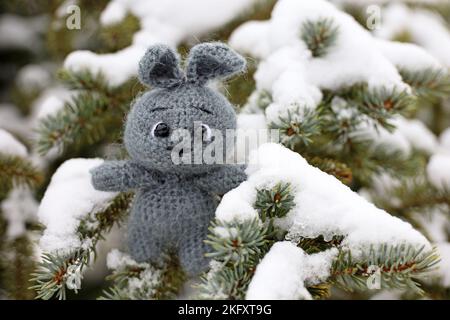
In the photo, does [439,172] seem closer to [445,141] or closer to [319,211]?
[445,141]

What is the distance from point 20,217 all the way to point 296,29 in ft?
2.26

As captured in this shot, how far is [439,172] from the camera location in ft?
3.42

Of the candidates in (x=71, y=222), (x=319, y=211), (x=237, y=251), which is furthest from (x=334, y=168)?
(x=71, y=222)

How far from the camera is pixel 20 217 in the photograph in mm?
983

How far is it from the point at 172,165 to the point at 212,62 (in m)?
0.17

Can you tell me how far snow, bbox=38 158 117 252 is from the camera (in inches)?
28.8

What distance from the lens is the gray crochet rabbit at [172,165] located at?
70cm

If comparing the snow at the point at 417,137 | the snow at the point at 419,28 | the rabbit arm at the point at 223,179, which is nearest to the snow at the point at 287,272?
the rabbit arm at the point at 223,179

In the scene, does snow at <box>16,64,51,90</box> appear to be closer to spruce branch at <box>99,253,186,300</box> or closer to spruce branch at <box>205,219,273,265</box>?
spruce branch at <box>99,253,186,300</box>

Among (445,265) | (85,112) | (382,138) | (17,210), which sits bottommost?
(445,265)

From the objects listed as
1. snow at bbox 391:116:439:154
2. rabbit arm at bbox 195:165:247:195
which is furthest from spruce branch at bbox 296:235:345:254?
snow at bbox 391:116:439:154

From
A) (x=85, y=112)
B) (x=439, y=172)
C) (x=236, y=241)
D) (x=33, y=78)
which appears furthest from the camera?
(x=33, y=78)

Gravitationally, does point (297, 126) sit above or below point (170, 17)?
below
